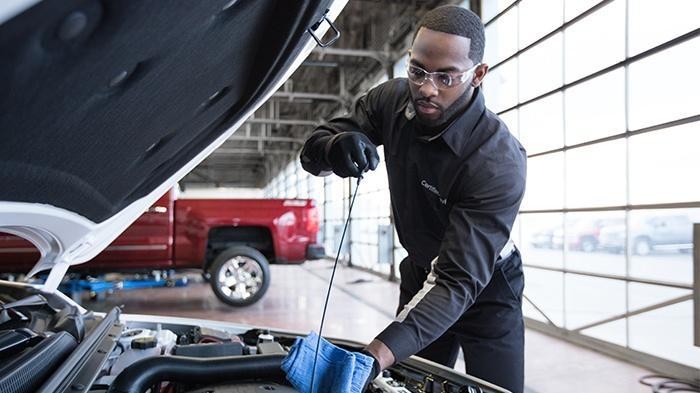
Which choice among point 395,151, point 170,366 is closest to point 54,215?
point 170,366

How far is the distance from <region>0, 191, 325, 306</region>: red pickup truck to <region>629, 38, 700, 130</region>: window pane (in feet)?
12.1

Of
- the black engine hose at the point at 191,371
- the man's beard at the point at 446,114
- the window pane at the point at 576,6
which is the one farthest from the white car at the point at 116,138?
the window pane at the point at 576,6

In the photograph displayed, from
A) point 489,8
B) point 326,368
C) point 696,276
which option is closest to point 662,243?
point 489,8

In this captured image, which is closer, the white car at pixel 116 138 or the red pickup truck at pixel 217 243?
the white car at pixel 116 138

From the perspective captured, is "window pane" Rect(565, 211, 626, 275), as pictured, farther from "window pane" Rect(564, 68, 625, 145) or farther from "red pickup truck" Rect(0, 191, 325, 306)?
"red pickup truck" Rect(0, 191, 325, 306)

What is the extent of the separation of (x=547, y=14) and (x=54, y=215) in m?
4.79

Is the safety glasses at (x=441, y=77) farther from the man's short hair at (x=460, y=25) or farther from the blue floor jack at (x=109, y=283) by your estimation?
the blue floor jack at (x=109, y=283)

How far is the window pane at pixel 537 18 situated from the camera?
4.76m

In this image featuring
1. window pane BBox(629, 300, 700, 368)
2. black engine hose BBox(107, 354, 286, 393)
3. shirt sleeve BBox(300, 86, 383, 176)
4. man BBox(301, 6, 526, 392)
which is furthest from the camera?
window pane BBox(629, 300, 700, 368)

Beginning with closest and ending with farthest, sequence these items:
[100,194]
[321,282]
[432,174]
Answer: [100,194], [432,174], [321,282]

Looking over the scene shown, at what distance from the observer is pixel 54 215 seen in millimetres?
1237

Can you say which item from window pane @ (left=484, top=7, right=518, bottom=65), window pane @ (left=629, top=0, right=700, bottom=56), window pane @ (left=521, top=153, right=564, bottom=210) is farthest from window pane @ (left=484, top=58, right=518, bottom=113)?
window pane @ (left=629, top=0, right=700, bottom=56)

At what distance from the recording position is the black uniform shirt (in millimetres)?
1425

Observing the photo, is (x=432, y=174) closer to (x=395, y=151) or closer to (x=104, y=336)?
(x=395, y=151)
